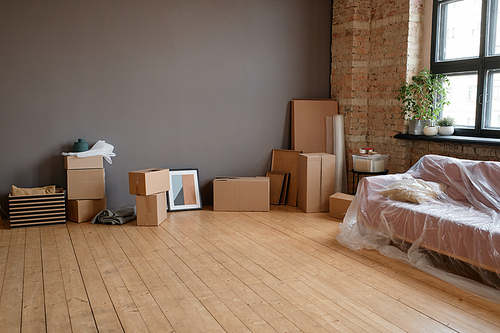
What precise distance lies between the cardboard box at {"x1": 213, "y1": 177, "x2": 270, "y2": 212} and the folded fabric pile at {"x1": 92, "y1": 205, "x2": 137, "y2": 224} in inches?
40.6

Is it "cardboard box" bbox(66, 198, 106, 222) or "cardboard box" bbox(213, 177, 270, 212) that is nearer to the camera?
"cardboard box" bbox(66, 198, 106, 222)

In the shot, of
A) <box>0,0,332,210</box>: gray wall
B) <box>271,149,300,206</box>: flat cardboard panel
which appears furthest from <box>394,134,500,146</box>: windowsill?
<box>0,0,332,210</box>: gray wall

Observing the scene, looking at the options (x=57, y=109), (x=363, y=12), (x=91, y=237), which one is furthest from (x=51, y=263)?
(x=363, y=12)

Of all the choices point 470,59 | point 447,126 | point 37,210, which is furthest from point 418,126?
point 37,210

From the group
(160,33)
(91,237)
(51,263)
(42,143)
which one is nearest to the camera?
(51,263)

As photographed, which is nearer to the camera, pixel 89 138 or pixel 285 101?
pixel 89 138

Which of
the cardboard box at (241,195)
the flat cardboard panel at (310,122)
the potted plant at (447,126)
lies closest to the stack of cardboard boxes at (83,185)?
the cardboard box at (241,195)

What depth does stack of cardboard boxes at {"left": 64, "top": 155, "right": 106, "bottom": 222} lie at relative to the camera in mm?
4449

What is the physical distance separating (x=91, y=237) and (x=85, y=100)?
1.64 m

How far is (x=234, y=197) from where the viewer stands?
5012 millimetres

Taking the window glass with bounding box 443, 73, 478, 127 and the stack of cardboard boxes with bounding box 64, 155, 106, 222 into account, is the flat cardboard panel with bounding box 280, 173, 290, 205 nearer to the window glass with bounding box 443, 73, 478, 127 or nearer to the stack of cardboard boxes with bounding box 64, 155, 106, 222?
the window glass with bounding box 443, 73, 478, 127

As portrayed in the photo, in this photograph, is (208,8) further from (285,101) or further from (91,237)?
(91,237)

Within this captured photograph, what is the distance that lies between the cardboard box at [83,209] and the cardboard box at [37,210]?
0.40 feet

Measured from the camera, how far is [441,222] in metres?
3.08
